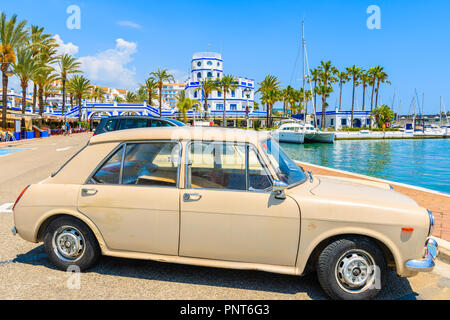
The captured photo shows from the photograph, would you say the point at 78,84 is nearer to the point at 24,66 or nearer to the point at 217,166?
the point at 24,66

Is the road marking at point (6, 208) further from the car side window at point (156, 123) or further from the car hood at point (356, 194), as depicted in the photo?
the car side window at point (156, 123)

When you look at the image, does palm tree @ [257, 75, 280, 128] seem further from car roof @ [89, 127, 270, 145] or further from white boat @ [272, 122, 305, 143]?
car roof @ [89, 127, 270, 145]

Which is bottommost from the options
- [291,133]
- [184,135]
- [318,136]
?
[318,136]

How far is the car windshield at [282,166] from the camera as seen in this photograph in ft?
11.4

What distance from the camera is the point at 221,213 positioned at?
3.26 metres

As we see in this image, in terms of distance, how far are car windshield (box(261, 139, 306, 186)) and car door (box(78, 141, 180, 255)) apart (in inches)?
40.2

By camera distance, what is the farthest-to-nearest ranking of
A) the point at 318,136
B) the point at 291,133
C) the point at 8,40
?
the point at 318,136, the point at 291,133, the point at 8,40

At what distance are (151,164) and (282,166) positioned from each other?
153 cm

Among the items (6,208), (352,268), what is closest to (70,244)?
(352,268)

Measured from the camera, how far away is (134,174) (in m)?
3.65

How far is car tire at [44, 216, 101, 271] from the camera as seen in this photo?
12.0ft

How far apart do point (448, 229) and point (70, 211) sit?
5.68 meters

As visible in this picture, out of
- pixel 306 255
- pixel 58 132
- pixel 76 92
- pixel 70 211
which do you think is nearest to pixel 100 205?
pixel 70 211

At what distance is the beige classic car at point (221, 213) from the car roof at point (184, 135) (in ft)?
0.04
